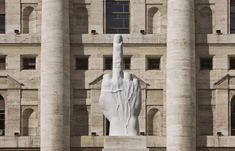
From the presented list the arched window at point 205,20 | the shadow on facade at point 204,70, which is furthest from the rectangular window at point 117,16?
the arched window at point 205,20

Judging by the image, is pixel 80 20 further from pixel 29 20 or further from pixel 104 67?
pixel 104 67

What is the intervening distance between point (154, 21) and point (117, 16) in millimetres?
2097

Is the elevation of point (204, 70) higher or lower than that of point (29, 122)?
higher

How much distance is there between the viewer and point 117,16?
53719 mm

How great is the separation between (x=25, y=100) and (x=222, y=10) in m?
12.0

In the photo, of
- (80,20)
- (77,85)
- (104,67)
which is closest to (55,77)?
(77,85)

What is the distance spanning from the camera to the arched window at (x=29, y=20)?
5362cm

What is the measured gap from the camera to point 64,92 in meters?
51.5

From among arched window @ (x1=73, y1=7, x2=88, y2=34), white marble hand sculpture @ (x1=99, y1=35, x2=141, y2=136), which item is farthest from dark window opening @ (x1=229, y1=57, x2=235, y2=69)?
white marble hand sculpture @ (x1=99, y1=35, x2=141, y2=136)

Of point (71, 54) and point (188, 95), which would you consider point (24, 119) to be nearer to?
point (71, 54)

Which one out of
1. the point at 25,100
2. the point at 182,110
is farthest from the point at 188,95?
the point at 25,100

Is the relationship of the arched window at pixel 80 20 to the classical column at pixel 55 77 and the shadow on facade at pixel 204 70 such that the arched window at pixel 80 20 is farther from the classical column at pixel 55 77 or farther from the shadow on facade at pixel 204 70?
the shadow on facade at pixel 204 70

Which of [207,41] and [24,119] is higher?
[207,41]

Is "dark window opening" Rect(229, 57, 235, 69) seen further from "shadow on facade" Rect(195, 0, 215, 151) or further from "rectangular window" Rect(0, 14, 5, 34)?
"rectangular window" Rect(0, 14, 5, 34)
